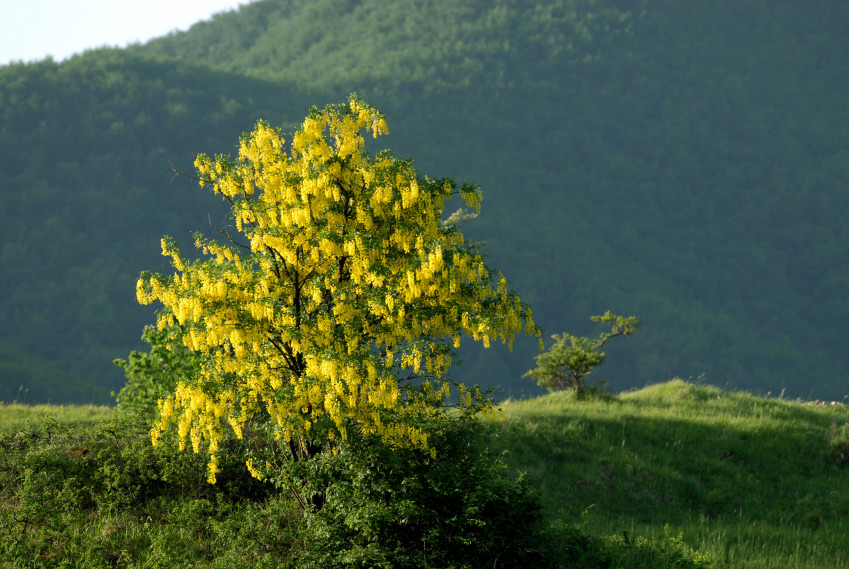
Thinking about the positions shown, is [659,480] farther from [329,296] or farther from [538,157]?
[538,157]

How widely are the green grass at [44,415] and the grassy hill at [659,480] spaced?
57mm

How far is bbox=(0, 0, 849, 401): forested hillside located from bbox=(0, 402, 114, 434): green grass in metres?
57.1

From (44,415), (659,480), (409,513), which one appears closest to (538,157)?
(659,480)

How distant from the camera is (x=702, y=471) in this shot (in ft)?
53.5

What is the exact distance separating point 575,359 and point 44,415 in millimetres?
11347

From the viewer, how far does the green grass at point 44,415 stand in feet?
46.9

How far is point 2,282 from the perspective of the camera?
290 feet

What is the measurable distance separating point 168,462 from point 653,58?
166170 millimetres

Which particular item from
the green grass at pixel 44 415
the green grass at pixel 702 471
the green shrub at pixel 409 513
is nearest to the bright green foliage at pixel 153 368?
the green grass at pixel 44 415

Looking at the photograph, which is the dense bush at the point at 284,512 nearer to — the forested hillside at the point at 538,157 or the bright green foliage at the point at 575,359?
the bright green foliage at the point at 575,359

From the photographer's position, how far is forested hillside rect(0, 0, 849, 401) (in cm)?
9394

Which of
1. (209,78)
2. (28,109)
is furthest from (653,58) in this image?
(28,109)

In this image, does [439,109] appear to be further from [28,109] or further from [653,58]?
[28,109]

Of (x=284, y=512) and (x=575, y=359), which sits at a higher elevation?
(x=575, y=359)
